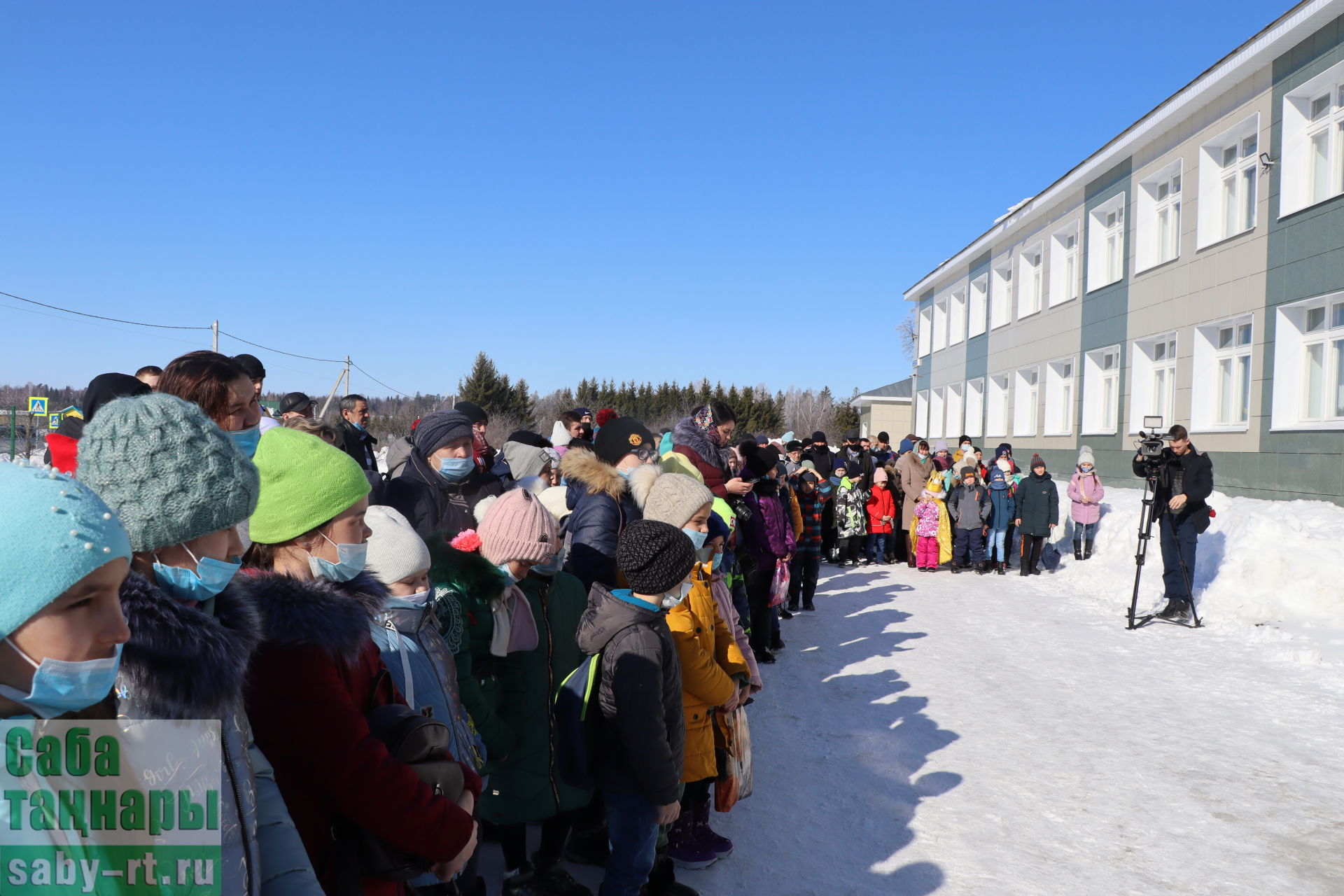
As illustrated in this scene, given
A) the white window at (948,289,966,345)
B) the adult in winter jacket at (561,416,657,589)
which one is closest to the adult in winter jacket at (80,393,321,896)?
the adult in winter jacket at (561,416,657,589)

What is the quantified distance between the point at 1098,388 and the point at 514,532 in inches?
740

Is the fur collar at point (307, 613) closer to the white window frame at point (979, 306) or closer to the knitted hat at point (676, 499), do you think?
the knitted hat at point (676, 499)

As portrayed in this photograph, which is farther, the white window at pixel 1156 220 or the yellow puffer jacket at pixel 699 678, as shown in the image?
the white window at pixel 1156 220

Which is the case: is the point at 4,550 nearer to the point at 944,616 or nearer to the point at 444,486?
the point at 444,486

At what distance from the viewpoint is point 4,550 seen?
1.13 meters

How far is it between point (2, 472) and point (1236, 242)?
16268 millimetres

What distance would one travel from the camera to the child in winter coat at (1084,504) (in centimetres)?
1288

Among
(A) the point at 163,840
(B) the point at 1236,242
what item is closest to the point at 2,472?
(A) the point at 163,840

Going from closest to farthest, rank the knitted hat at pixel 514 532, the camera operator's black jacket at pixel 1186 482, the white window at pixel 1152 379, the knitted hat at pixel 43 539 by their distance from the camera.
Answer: the knitted hat at pixel 43 539 → the knitted hat at pixel 514 532 → the camera operator's black jacket at pixel 1186 482 → the white window at pixel 1152 379

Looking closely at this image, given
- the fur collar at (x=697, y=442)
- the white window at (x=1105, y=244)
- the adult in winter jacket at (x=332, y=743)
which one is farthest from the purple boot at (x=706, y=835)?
the white window at (x=1105, y=244)

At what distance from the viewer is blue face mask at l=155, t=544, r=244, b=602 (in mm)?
1534

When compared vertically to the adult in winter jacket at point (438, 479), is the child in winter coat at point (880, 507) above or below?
below

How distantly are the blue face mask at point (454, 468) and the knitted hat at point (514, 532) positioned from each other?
1.18 metres

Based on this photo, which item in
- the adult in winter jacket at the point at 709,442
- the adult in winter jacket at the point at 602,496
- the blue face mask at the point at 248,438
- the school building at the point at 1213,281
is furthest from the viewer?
the school building at the point at 1213,281
